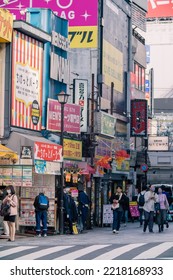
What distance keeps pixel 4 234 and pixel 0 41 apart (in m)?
7.39

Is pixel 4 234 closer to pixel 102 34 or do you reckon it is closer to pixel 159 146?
pixel 102 34

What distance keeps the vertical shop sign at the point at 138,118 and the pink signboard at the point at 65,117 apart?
17498mm

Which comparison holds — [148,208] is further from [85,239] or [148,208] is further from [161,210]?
[85,239]

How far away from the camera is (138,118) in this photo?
55.8m

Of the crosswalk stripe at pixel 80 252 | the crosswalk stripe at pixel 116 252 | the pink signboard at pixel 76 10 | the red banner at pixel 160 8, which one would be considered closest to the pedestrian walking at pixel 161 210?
the crosswalk stripe at pixel 116 252

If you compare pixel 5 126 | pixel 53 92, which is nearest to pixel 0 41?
pixel 5 126

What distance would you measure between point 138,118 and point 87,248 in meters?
31.2

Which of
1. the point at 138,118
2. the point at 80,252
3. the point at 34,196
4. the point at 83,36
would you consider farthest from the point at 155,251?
the point at 138,118

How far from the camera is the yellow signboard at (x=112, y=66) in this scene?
4858 centimetres

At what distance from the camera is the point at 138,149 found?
201 ft

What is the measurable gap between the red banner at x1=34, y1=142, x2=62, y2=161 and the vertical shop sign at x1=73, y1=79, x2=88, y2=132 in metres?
6.67

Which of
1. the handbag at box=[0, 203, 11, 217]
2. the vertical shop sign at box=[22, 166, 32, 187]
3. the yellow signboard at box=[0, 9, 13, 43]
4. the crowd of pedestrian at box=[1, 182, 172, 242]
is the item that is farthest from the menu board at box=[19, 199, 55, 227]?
the yellow signboard at box=[0, 9, 13, 43]

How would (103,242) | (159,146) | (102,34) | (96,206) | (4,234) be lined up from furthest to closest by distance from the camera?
(159,146) < (102,34) < (96,206) < (4,234) < (103,242)

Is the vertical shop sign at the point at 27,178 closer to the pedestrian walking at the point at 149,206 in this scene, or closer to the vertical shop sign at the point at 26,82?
the vertical shop sign at the point at 26,82
